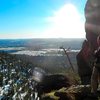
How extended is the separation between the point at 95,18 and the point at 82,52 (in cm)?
1068

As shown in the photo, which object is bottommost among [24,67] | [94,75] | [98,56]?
[24,67]

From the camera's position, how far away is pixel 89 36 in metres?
42.8

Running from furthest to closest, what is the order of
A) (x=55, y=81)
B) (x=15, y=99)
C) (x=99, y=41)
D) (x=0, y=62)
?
(x=0, y=62), (x=15, y=99), (x=55, y=81), (x=99, y=41)

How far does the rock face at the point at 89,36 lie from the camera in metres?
39.1

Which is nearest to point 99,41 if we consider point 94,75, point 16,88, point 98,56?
point 98,56

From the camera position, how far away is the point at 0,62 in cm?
18062

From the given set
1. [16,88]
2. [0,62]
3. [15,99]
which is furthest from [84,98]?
[0,62]

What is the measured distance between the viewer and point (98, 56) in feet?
38.8

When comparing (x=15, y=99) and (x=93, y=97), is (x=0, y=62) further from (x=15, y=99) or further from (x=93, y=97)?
(x=93, y=97)

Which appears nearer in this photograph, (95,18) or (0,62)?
(95,18)

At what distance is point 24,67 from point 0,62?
21.4 metres

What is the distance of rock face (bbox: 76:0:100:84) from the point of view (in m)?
39.1

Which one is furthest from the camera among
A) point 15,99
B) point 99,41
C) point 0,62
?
point 0,62

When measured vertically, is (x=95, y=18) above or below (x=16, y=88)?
above
